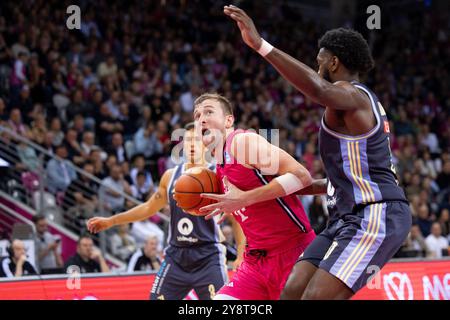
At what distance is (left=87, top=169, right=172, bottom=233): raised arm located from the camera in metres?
5.87

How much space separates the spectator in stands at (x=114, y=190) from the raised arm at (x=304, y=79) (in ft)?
20.6

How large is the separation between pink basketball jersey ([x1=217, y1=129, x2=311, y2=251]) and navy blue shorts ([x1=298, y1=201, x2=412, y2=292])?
0.76 m

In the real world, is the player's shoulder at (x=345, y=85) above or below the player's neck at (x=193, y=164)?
→ below

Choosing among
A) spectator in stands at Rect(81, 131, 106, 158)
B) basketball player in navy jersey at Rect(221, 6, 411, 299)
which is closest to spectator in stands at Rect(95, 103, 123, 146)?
spectator in stands at Rect(81, 131, 106, 158)

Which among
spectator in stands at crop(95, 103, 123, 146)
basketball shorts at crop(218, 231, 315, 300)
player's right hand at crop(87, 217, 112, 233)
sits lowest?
basketball shorts at crop(218, 231, 315, 300)

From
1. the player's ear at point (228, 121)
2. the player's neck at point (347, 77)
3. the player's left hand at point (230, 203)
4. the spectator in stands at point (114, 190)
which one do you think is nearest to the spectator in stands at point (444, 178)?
the spectator in stands at point (114, 190)

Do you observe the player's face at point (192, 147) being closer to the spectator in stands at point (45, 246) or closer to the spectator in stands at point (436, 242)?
the spectator in stands at point (45, 246)

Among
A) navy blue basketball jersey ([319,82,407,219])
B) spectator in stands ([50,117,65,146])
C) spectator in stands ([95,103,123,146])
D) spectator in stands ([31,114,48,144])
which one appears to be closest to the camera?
navy blue basketball jersey ([319,82,407,219])

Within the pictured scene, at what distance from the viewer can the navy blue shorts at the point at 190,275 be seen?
6.24 meters

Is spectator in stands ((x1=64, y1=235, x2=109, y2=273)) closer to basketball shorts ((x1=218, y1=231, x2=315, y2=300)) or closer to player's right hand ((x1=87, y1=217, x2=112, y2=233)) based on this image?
player's right hand ((x1=87, y1=217, x2=112, y2=233))

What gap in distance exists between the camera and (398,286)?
8.55m

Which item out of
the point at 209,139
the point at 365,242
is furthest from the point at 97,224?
the point at 365,242

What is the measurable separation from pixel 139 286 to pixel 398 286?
3036 mm

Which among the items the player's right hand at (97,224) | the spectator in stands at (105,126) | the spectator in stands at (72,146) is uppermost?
the spectator in stands at (105,126)
